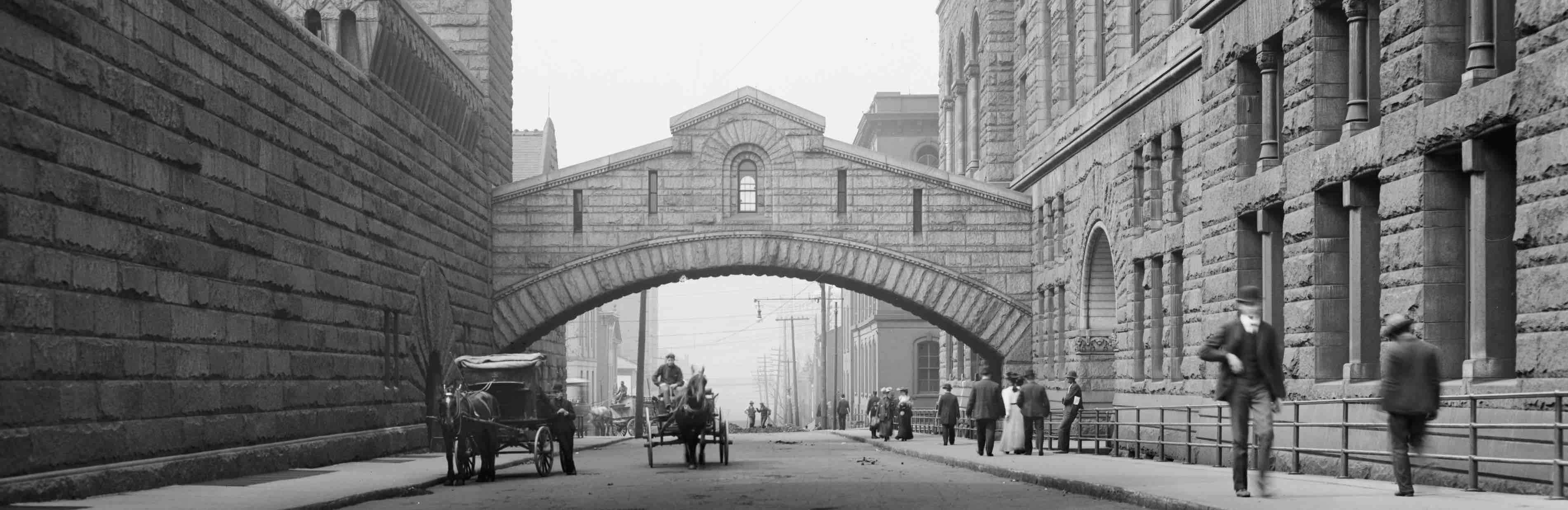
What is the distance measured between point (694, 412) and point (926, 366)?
4762 centimetres

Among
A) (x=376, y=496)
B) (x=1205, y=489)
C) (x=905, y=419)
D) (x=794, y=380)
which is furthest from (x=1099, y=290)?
(x=794, y=380)

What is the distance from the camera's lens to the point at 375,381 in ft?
91.1

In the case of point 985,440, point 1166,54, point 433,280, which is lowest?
point 985,440

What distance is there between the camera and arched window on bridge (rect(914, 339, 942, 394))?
69.2 m

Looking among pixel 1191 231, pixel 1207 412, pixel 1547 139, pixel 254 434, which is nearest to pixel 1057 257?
pixel 1191 231

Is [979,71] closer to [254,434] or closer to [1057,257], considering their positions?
[1057,257]

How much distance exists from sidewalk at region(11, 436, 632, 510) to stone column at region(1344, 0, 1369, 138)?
1058cm

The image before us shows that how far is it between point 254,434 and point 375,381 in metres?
6.71

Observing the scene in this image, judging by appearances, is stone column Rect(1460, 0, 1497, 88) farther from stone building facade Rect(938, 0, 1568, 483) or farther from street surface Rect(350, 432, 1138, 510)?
street surface Rect(350, 432, 1138, 510)

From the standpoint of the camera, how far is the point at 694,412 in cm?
2295

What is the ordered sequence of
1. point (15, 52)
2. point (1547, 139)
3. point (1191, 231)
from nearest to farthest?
point (1547, 139) < point (15, 52) < point (1191, 231)

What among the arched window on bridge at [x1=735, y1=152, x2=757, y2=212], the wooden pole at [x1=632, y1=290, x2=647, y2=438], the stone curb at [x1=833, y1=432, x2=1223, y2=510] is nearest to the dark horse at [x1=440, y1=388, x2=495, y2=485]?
the stone curb at [x1=833, y1=432, x2=1223, y2=510]

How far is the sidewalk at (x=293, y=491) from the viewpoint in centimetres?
1465

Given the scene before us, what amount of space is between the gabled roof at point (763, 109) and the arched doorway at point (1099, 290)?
915 centimetres
